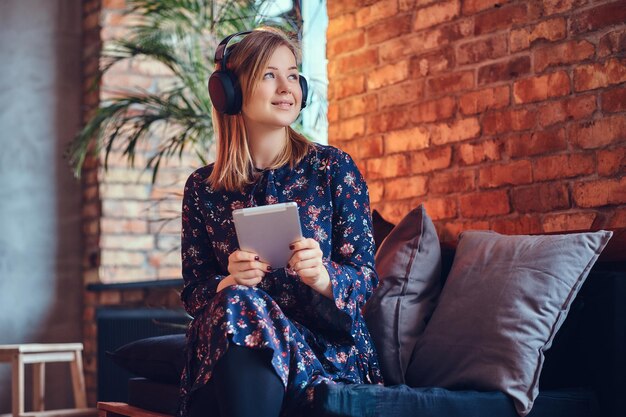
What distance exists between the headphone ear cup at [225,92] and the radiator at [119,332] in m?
2.38

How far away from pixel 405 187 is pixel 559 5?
0.83 m

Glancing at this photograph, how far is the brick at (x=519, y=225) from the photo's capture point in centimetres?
276

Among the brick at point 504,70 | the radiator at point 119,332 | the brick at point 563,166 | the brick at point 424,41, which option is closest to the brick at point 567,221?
the brick at point 563,166

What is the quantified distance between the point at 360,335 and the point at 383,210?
3.69ft

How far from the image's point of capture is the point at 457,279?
2.38 meters

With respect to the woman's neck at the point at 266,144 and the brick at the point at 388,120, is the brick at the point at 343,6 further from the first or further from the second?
the woman's neck at the point at 266,144

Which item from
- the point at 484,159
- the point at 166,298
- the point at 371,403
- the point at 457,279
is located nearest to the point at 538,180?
the point at 484,159

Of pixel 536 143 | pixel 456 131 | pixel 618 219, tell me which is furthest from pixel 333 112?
pixel 618 219

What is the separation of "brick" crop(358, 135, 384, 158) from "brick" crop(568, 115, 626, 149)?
2.74 ft

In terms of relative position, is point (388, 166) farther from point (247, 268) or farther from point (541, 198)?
point (247, 268)

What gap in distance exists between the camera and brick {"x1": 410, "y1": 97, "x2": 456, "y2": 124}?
3067mm

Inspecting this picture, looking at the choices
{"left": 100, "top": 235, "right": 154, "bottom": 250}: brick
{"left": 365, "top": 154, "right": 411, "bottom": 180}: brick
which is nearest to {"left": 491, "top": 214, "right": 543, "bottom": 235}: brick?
{"left": 365, "top": 154, "right": 411, "bottom": 180}: brick

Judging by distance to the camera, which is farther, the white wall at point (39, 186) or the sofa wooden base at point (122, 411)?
the white wall at point (39, 186)

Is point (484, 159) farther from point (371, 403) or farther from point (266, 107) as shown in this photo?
point (371, 403)
